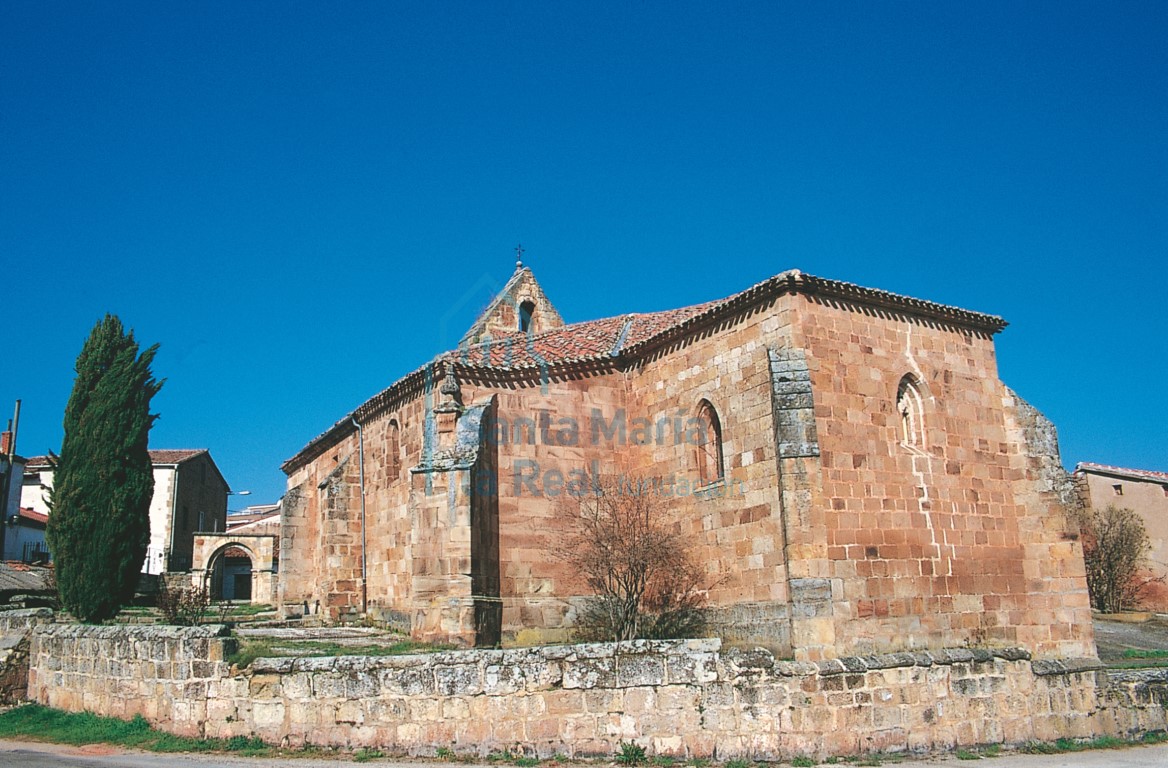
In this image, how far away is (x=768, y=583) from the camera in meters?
14.3

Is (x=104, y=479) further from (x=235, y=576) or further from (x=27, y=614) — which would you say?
(x=235, y=576)

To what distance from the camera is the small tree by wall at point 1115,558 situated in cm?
2672

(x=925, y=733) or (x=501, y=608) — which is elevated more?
(x=501, y=608)

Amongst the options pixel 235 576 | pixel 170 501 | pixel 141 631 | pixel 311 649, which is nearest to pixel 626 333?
pixel 311 649

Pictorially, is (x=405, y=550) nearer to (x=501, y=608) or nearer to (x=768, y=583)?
(x=501, y=608)

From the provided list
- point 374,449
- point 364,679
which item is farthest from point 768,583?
point 374,449

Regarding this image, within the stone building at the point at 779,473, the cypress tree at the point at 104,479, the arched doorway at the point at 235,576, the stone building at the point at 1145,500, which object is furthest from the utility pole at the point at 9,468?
the stone building at the point at 1145,500

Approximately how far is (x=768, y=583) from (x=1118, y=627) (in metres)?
14.5

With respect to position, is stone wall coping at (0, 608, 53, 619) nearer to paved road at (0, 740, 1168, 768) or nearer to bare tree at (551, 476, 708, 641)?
paved road at (0, 740, 1168, 768)

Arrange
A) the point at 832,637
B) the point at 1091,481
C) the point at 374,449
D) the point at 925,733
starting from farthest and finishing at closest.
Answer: the point at 1091,481
the point at 374,449
the point at 832,637
the point at 925,733

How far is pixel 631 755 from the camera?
9.97 metres

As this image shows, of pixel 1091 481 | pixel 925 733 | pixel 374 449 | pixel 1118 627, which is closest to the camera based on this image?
pixel 925 733

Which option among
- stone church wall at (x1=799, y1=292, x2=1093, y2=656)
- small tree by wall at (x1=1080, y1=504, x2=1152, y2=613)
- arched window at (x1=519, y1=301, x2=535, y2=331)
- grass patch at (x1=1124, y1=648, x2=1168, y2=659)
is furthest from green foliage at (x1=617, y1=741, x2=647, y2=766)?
small tree by wall at (x1=1080, y1=504, x2=1152, y2=613)

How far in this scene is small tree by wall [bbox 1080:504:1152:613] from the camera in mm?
26719
